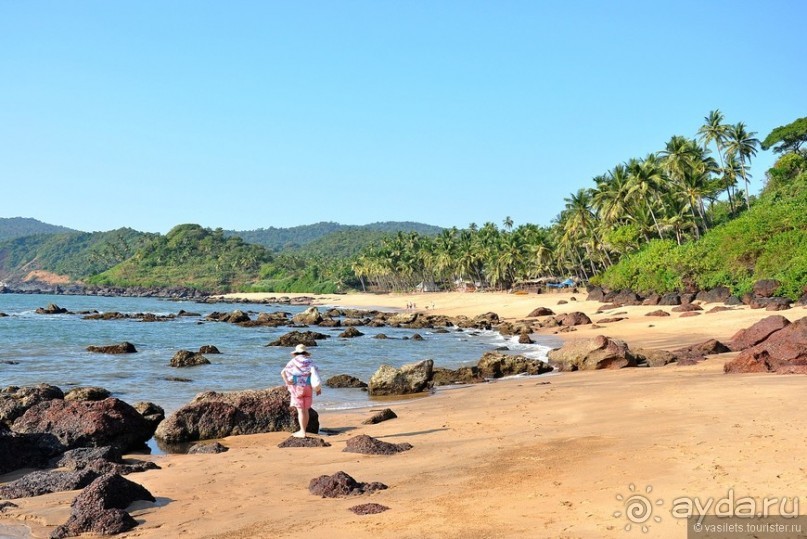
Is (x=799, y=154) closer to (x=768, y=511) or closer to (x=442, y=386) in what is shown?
(x=442, y=386)

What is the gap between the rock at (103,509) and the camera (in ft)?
22.1

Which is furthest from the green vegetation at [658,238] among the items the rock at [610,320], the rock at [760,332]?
the rock at [760,332]

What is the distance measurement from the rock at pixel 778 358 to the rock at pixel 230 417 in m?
10.1

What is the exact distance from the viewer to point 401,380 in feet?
61.4

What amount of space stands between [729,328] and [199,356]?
79.0 ft

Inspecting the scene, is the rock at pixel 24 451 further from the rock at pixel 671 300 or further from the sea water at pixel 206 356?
the rock at pixel 671 300

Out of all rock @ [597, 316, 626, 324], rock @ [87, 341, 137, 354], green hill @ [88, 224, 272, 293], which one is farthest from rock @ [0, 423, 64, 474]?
green hill @ [88, 224, 272, 293]

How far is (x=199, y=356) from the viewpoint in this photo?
2745 cm

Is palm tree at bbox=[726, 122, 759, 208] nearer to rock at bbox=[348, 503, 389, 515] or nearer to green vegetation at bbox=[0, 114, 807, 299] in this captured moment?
green vegetation at bbox=[0, 114, 807, 299]

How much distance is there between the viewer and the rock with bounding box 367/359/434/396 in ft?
61.1

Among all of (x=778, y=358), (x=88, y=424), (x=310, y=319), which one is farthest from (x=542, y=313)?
(x=88, y=424)

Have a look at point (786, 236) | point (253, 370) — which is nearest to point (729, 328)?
point (786, 236)

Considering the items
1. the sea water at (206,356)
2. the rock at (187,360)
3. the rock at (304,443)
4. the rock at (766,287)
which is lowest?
the sea water at (206,356)

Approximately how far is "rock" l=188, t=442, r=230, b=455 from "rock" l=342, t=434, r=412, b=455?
226 centimetres
